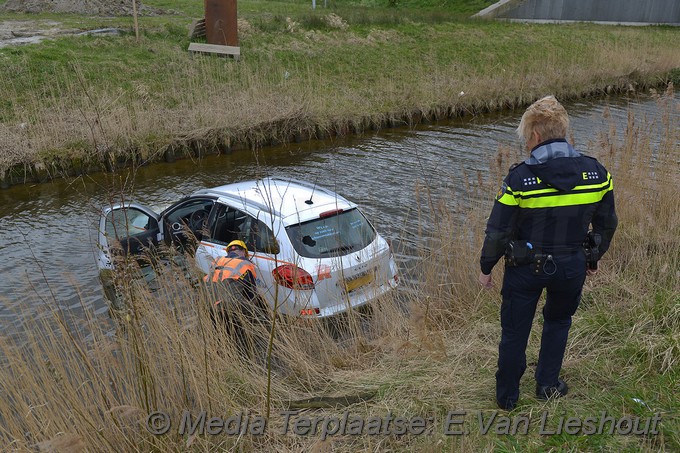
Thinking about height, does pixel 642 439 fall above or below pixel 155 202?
above

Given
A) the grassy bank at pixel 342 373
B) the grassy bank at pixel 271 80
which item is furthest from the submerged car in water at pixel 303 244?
the grassy bank at pixel 271 80

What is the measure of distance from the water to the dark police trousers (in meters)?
3.30

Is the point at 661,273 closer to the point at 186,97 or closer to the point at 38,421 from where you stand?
the point at 38,421

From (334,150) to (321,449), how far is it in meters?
12.9

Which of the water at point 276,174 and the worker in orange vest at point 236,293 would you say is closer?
the worker in orange vest at point 236,293

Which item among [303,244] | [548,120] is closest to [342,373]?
[303,244]

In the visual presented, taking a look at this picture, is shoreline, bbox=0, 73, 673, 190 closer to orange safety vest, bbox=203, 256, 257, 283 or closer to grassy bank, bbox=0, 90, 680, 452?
orange safety vest, bbox=203, 256, 257, 283

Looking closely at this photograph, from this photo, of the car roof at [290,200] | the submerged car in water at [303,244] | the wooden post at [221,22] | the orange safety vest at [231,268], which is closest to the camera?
the orange safety vest at [231,268]

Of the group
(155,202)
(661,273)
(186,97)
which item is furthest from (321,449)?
(186,97)

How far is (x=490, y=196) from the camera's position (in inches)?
303

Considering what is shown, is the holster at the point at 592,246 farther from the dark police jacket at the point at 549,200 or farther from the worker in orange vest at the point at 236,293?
the worker in orange vest at the point at 236,293

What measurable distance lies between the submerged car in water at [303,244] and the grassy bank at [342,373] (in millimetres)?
378

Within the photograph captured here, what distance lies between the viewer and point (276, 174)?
45.5 ft

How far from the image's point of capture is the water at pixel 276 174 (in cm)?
870
